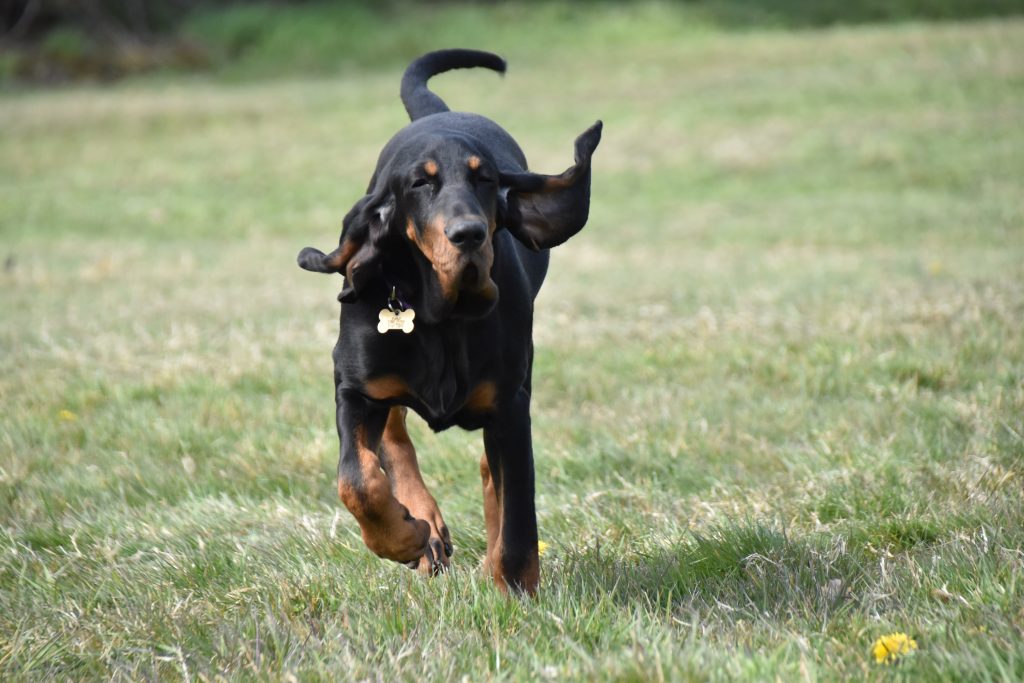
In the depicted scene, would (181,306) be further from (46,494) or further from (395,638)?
(395,638)

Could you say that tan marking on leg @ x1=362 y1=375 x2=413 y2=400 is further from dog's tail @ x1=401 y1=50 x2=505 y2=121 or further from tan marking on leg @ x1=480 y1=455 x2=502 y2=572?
dog's tail @ x1=401 y1=50 x2=505 y2=121

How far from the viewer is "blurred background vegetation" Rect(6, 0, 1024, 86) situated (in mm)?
25312

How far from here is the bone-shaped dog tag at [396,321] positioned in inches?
120

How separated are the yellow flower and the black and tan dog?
0.91 m

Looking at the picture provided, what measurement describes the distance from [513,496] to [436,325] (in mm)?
481

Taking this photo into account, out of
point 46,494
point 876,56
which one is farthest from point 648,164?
point 46,494

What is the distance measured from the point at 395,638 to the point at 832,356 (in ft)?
12.2

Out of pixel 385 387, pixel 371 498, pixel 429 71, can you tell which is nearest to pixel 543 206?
pixel 385 387

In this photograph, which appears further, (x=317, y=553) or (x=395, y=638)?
(x=317, y=553)

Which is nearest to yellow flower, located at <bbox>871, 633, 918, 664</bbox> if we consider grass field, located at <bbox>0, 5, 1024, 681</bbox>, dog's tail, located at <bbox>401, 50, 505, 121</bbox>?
grass field, located at <bbox>0, 5, 1024, 681</bbox>

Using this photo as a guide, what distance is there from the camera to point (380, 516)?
308 cm

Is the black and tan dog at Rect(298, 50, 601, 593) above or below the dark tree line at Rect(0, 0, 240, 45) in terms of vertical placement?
below

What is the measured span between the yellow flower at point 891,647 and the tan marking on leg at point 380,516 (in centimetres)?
114

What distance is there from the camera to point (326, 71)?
25.3 m
